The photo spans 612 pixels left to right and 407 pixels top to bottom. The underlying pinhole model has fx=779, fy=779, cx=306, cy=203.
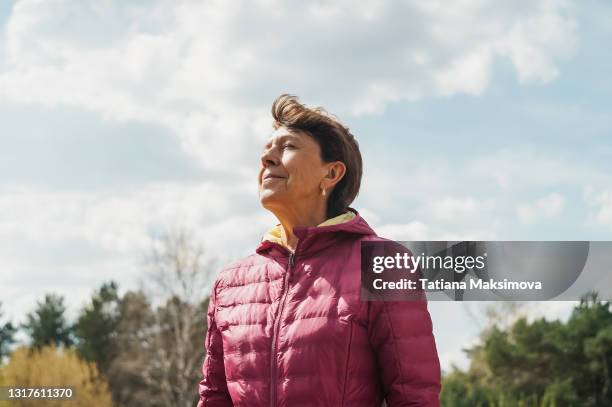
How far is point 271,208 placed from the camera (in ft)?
8.34

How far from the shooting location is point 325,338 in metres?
2.25

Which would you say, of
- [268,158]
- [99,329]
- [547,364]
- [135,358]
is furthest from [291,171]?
[99,329]

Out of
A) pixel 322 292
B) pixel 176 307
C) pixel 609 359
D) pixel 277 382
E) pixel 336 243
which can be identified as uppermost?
pixel 176 307

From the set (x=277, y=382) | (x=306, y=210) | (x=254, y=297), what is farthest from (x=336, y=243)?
(x=277, y=382)

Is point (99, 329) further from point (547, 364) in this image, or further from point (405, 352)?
point (405, 352)

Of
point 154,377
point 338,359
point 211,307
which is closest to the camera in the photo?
point 338,359

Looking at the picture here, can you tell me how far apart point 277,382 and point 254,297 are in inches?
12.3

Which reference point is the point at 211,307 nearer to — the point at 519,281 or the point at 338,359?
the point at 338,359

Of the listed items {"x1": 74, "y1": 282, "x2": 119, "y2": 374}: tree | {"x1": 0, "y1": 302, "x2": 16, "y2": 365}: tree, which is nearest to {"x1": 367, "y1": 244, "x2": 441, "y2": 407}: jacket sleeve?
{"x1": 74, "y1": 282, "x2": 119, "y2": 374}: tree

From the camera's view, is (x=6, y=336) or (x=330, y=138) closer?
(x=330, y=138)

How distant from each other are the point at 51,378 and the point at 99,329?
9403 millimetres

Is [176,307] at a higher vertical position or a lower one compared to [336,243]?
higher

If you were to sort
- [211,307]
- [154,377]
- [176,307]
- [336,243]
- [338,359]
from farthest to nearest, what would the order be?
[154,377], [176,307], [211,307], [336,243], [338,359]

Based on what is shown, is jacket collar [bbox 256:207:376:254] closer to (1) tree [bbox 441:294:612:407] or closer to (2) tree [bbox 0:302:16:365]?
(1) tree [bbox 441:294:612:407]
